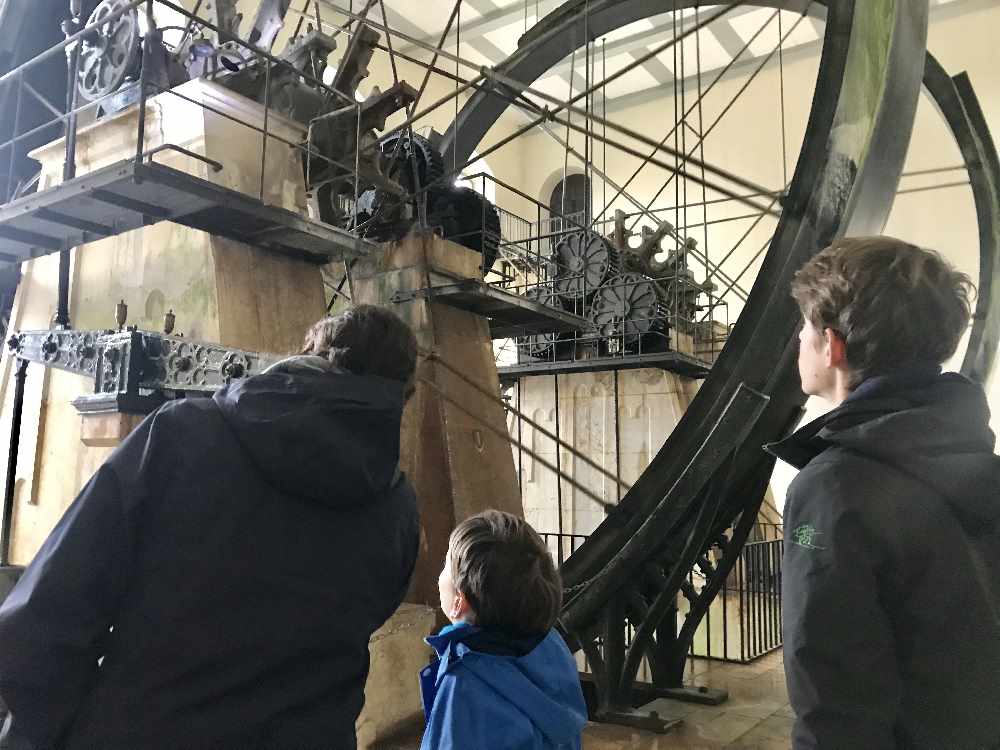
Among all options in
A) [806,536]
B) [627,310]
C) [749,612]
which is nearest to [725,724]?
[749,612]

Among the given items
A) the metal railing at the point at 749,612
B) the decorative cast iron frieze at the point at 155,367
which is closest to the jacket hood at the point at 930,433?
the decorative cast iron frieze at the point at 155,367

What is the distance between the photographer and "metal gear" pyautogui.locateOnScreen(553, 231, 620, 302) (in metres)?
10.2

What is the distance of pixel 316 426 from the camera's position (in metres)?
1.53

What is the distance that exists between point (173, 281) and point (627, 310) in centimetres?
612

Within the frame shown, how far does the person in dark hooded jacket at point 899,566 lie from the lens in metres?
1.28

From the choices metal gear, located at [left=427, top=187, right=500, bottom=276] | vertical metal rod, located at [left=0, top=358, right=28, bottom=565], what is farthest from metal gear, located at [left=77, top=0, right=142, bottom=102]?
metal gear, located at [left=427, top=187, right=500, bottom=276]

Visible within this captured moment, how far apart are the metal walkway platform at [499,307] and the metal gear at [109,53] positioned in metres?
2.33

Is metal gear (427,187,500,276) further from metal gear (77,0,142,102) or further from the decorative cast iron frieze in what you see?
the decorative cast iron frieze

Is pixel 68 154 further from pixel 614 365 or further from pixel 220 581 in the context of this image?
pixel 614 365

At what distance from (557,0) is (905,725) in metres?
16.7

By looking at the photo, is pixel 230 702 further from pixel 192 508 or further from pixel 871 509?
pixel 871 509

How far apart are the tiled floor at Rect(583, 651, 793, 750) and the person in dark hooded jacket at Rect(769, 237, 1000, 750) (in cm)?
281

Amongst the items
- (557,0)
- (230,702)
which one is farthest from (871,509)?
(557,0)

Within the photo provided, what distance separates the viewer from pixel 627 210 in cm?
1864
